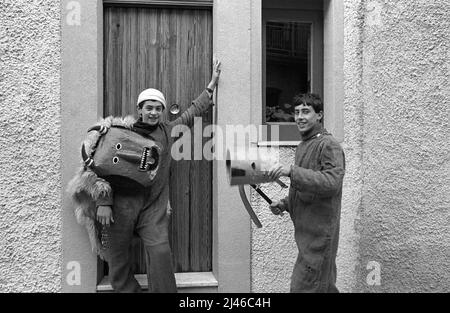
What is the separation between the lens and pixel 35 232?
4.00 meters

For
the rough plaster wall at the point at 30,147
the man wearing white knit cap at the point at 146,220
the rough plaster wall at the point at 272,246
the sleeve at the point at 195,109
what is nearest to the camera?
the man wearing white knit cap at the point at 146,220

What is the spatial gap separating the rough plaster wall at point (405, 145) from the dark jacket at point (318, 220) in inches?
35.6

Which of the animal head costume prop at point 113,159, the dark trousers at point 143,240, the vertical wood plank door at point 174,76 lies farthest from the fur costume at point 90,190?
the vertical wood plank door at point 174,76

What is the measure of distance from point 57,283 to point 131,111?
156 centimetres

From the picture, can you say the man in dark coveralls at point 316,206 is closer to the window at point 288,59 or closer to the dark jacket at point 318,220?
the dark jacket at point 318,220

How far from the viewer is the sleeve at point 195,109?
4.09 m

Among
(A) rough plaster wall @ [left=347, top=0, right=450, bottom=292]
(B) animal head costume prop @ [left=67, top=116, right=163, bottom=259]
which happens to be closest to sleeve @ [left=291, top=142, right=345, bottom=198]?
(A) rough plaster wall @ [left=347, top=0, right=450, bottom=292]

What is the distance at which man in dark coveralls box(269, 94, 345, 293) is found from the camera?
3162 mm

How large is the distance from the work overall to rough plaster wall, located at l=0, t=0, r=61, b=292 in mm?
595

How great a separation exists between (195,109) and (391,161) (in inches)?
64.5

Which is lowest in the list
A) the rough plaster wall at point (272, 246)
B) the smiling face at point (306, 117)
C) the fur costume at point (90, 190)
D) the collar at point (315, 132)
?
the rough plaster wall at point (272, 246)

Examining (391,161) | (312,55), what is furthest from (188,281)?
(312,55)

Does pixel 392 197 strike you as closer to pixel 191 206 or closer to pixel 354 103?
pixel 354 103

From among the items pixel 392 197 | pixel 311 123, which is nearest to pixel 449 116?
pixel 392 197
